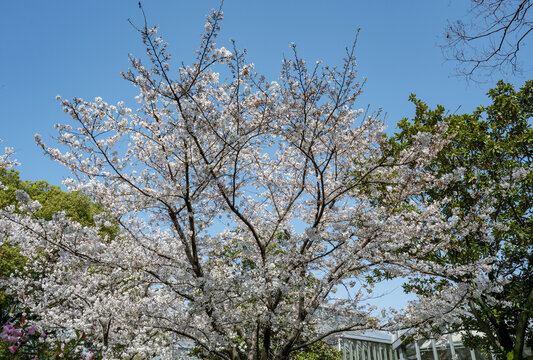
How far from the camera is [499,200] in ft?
27.0

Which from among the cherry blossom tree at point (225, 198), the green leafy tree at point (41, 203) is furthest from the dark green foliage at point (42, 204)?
the cherry blossom tree at point (225, 198)

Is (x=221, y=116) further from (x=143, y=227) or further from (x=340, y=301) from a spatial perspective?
(x=340, y=301)

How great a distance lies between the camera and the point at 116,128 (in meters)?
5.16

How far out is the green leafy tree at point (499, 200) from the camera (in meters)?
7.79

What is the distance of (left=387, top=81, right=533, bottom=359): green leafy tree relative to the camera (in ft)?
25.6

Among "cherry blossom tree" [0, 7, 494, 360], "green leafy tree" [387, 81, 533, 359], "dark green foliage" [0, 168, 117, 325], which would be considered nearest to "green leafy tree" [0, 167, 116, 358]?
"dark green foliage" [0, 168, 117, 325]

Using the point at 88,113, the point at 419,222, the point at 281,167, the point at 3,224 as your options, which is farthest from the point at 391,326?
the point at 3,224

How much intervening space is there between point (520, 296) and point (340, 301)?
4.35m

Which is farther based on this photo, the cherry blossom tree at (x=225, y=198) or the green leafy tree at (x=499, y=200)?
the green leafy tree at (x=499, y=200)

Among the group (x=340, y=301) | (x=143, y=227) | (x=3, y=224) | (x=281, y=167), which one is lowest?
(x=340, y=301)

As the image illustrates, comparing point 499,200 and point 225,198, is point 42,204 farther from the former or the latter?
point 499,200

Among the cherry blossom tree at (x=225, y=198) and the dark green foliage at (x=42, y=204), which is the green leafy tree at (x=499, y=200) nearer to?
the cherry blossom tree at (x=225, y=198)

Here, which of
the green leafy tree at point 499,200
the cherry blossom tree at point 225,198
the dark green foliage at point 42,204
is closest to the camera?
the cherry blossom tree at point 225,198

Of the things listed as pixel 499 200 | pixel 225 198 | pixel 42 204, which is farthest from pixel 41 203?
pixel 499 200
